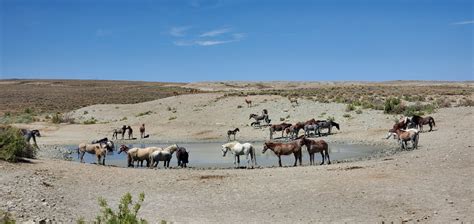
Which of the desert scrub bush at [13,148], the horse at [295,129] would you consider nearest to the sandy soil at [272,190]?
the desert scrub bush at [13,148]

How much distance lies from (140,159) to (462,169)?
1257 cm

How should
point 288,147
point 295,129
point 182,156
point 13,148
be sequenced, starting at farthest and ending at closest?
point 295,129 → point 182,156 → point 288,147 → point 13,148

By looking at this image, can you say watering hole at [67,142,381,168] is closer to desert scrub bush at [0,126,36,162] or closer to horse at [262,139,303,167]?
horse at [262,139,303,167]

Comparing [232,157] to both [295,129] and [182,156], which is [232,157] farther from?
[295,129]

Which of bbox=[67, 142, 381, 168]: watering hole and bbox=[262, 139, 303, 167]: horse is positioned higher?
bbox=[262, 139, 303, 167]: horse

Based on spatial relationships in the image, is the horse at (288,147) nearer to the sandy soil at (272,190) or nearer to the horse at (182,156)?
the sandy soil at (272,190)

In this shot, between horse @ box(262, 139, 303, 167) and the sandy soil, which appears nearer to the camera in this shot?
the sandy soil

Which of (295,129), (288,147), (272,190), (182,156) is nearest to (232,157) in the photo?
(182,156)

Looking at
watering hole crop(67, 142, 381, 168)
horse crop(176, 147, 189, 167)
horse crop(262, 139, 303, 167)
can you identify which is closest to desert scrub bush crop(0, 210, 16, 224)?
horse crop(176, 147, 189, 167)

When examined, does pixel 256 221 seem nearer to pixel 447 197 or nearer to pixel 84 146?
pixel 447 197

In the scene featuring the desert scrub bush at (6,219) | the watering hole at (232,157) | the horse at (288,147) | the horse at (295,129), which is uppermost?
the desert scrub bush at (6,219)

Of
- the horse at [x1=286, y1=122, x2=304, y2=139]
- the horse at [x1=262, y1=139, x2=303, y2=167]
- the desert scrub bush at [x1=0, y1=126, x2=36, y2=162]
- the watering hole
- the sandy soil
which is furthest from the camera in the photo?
the horse at [x1=286, y1=122, x2=304, y2=139]

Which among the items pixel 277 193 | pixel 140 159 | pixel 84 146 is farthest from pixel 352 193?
pixel 84 146

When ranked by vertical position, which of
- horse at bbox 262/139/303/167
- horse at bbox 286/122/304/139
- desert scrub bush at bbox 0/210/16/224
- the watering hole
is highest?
desert scrub bush at bbox 0/210/16/224
